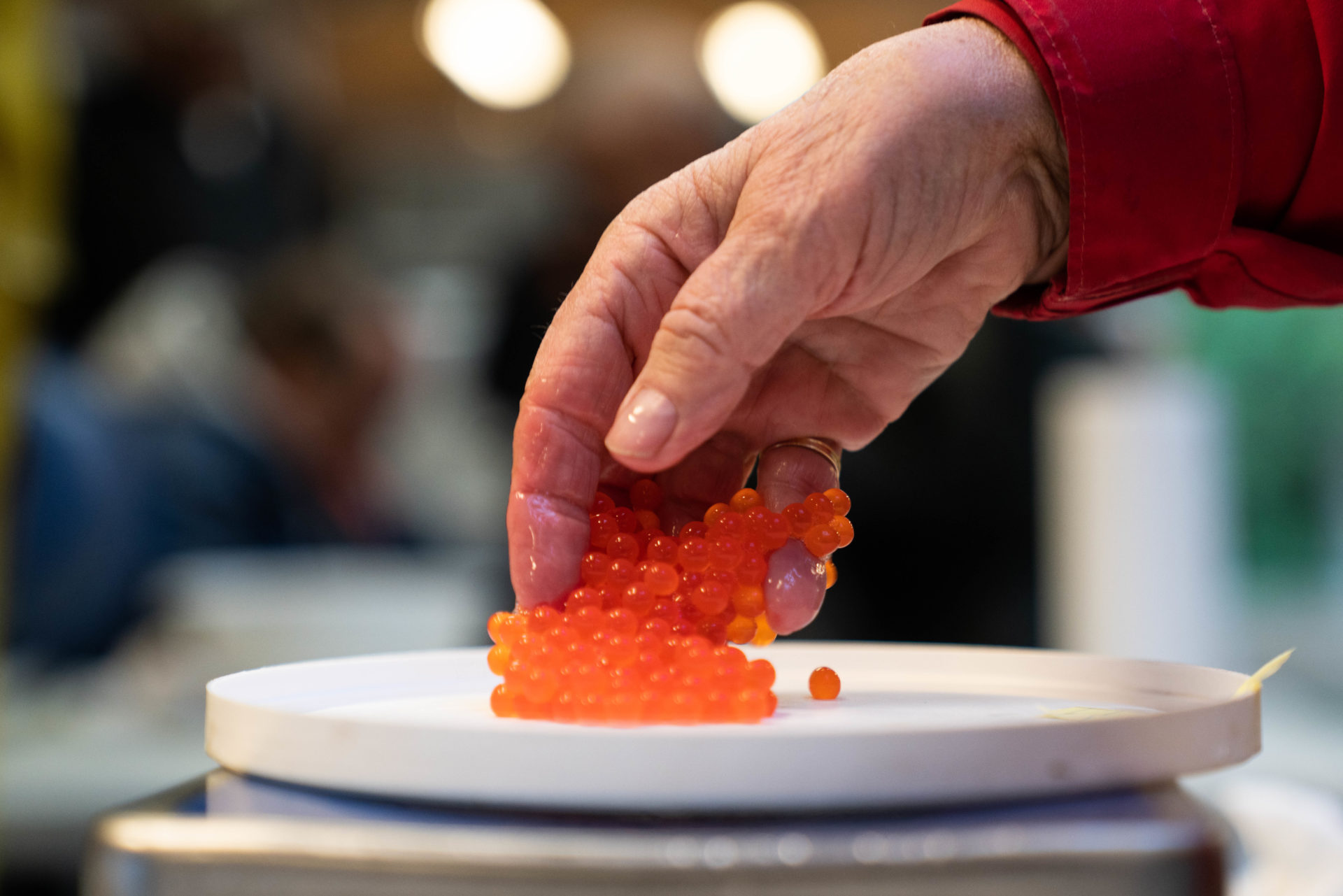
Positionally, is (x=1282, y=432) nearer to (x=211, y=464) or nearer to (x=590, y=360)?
(x=590, y=360)

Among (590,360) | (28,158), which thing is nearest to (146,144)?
(28,158)

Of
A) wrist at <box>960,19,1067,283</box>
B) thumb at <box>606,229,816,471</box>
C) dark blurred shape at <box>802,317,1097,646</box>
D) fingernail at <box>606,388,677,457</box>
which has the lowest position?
dark blurred shape at <box>802,317,1097,646</box>

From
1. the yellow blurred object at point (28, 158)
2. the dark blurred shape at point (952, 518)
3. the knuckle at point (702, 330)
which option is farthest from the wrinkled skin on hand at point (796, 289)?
the yellow blurred object at point (28, 158)

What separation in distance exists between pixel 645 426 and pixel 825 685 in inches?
7.6

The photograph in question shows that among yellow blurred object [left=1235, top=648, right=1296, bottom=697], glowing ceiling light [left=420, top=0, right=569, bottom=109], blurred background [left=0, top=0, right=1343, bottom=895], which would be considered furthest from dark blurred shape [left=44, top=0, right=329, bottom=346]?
yellow blurred object [left=1235, top=648, right=1296, bottom=697]

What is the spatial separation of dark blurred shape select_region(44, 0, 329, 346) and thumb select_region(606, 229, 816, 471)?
2.15 metres

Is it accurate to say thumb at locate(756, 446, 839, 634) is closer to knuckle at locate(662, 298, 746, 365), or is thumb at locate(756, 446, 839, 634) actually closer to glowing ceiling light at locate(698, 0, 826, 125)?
knuckle at locate(662, 298, 746, 365)

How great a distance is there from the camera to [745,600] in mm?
748

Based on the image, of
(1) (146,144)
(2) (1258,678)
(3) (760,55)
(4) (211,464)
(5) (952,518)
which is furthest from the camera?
(3) (760,55)

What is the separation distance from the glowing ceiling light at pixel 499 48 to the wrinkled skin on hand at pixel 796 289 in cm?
345

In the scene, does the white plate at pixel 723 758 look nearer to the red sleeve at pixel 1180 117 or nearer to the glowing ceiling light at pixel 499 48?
the red sleeve at pixel 1180 117

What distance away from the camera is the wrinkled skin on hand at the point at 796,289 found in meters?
0.68

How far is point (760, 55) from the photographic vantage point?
3.87 metres

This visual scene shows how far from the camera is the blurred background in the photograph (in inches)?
78.3
